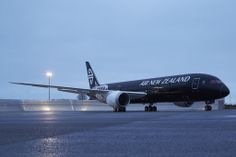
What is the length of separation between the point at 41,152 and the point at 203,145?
209 cm

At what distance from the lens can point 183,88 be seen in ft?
101

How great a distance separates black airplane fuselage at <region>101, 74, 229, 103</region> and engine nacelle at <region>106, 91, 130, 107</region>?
2.53m

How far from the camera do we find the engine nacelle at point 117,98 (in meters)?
31.1

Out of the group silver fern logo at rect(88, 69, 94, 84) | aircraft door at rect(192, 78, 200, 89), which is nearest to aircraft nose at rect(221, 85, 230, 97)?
aircraft door at rect(192, 78, 200, 89)

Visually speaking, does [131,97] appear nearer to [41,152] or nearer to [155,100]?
[155,100]

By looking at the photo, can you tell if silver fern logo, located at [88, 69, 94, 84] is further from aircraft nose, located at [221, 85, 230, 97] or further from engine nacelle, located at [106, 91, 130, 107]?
aircraft nose, located at [221, 85, 230, 97]

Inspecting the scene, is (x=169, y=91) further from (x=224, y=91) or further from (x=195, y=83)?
(x=224, y=91)

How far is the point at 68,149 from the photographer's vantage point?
554cm

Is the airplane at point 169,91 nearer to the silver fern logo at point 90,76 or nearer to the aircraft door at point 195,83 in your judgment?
the aircraft door at point 195,83

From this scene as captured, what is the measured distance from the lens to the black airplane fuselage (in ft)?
98.8

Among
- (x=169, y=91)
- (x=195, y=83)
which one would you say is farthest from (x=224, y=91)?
(x=169, y=91)

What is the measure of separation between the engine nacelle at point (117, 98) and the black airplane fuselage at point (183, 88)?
2.53 meters

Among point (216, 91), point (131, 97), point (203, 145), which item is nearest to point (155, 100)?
point (131, 97)

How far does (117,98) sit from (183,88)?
4.59 m
